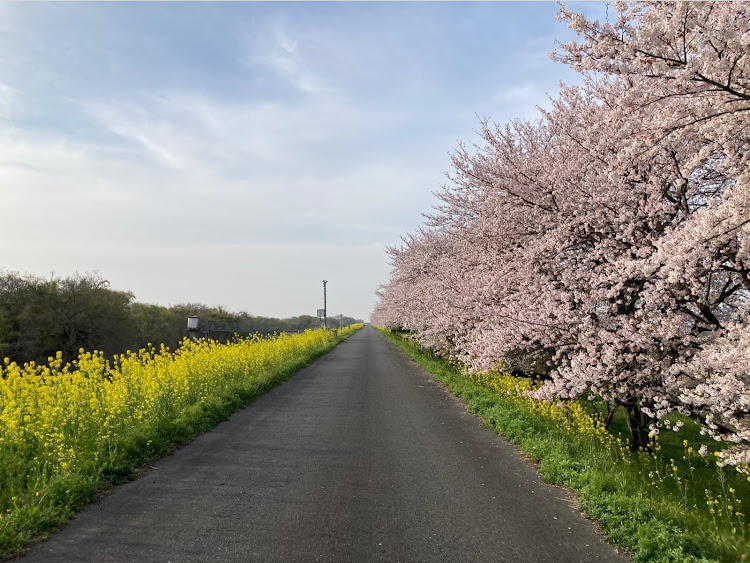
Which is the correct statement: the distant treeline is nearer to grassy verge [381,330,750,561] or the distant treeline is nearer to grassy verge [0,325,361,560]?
grassy verge [0,325,361,560]

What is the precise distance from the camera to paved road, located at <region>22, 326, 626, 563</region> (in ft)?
11.9

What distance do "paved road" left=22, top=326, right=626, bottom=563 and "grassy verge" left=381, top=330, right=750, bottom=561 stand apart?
28 cm

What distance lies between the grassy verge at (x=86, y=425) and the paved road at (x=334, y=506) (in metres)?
0.29

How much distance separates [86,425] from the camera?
5.99 metres

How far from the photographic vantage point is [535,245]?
838cm

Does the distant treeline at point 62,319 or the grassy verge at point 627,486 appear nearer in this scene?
the grassy verge at point 627,486

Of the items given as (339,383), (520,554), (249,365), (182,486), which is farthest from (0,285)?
(520,554)

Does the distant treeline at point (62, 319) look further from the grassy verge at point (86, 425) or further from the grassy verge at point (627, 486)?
the grassy verge at point (627, 486)

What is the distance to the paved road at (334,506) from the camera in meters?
3.62

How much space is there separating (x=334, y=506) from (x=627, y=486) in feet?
10.5

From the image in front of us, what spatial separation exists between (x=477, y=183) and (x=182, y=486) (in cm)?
813

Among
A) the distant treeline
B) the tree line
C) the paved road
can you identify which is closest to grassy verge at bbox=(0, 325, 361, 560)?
the paved road

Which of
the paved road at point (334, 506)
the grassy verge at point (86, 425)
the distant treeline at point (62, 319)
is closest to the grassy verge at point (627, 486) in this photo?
the paved road at point (334, 506)

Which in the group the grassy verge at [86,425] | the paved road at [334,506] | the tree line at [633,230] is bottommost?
the paved road at [334,506]
